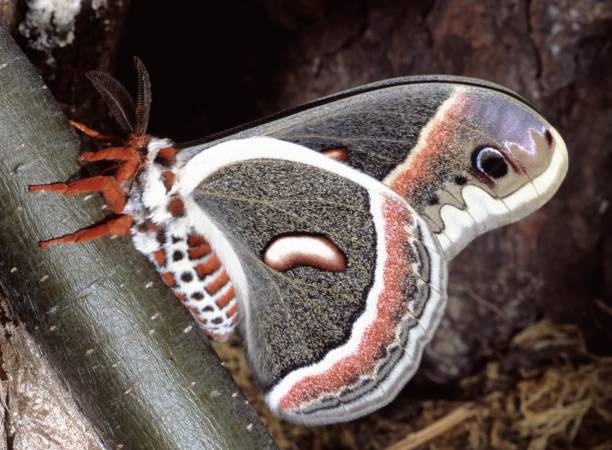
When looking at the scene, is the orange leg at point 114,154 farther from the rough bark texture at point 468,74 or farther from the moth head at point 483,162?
the rough bark texture at point 468,74

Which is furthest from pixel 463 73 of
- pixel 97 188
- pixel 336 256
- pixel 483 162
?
pixel 97 188

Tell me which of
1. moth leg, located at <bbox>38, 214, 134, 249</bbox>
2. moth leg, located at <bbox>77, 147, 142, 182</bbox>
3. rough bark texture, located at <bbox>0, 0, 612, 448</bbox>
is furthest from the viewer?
rough bark texture, located at <bbox>0, 0, 612, 448</bbox>

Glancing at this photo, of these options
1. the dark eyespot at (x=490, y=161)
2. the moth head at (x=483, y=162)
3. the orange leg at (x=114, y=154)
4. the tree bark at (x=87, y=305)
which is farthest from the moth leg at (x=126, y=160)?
the dark eyespot at (x=490, y=161)

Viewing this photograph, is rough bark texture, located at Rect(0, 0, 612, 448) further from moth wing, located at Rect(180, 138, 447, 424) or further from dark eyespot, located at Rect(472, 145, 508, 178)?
dark eyespot, located at Rect(472, 145, 508, 178)

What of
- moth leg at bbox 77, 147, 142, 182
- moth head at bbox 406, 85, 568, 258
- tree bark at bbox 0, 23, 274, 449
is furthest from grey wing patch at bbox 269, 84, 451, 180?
tree bark at bbox 0, 23, 274, 449

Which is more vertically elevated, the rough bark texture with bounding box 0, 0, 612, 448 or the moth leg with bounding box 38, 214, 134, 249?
the moth leg with bounding box 38, 214, 134, 249

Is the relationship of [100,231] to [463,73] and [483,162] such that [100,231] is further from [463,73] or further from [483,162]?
[463,73]

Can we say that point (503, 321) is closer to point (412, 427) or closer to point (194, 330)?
point (412, 427)
